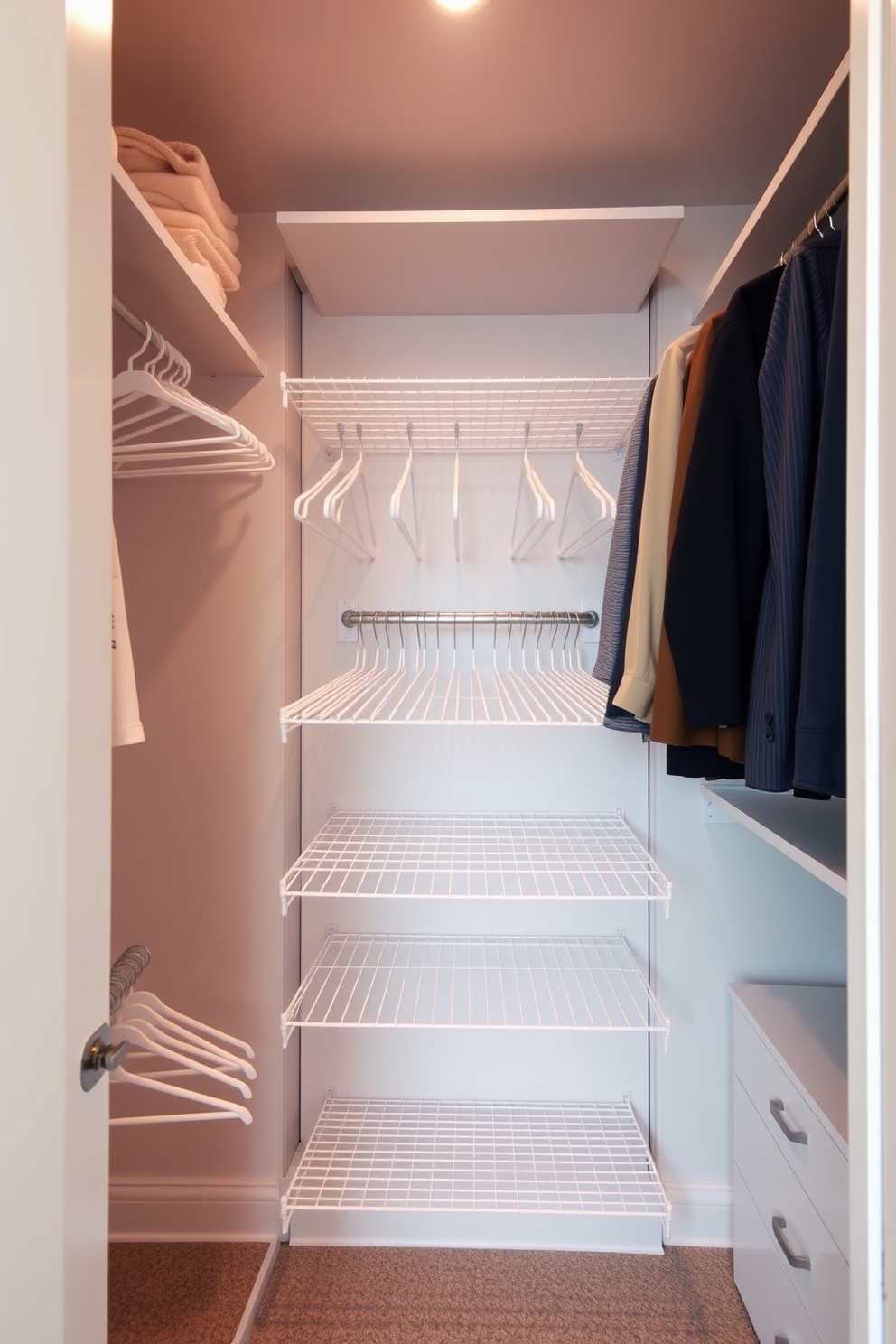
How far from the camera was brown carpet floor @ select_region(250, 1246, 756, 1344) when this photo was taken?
1.37 metres

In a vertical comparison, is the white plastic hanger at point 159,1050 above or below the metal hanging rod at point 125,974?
below

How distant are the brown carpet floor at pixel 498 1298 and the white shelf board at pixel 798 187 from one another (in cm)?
225

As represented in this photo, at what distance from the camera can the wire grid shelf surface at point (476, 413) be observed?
5.27 feet

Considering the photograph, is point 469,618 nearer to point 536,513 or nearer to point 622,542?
point 536,513

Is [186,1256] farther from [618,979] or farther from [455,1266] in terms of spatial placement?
[618,979]

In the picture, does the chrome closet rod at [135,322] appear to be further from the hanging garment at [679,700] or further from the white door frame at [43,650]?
the hanging garment at [679,700]

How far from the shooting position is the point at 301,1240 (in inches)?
62.1

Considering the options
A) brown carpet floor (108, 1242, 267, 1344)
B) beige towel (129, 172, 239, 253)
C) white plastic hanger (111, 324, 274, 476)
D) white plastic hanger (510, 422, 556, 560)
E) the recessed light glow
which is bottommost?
brown carpet floor (108, 1242, 267, 1344)

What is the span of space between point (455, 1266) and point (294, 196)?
262 centimetres

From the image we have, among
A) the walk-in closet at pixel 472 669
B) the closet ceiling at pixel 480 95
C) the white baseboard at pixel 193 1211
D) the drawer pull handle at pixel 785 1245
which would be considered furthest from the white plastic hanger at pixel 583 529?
the white baseboard at pixel 193 1211

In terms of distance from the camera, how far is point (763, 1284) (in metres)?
1.33

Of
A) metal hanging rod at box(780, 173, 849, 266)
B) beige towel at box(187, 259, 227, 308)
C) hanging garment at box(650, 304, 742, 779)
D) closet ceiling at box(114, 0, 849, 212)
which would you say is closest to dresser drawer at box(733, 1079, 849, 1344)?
hanging garment at box(650, 304, 742, 779)

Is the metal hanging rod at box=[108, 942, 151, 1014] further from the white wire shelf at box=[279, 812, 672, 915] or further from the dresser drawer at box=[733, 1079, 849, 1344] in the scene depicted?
the dresser drawer at box=[733, 1079, 849, 1344]

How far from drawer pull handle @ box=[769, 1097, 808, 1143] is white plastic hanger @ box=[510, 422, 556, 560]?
1257 millimetres
